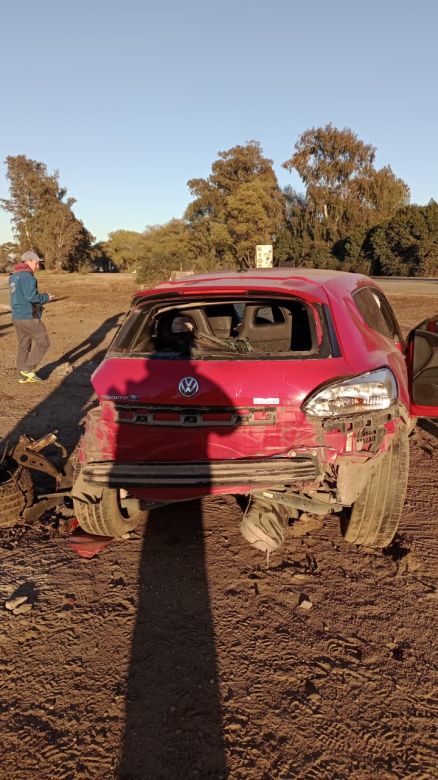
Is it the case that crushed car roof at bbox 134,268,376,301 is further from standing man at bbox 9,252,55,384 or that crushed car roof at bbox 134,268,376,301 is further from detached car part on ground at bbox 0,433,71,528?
standing man at bbox 9,252,55,384

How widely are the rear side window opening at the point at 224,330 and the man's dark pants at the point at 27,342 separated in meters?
4.65

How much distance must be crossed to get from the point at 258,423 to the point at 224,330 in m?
2.04

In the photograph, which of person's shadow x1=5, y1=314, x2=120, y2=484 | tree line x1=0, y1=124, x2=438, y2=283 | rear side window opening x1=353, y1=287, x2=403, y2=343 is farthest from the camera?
tree line x1=0, y1=124, x2=438, y2=283

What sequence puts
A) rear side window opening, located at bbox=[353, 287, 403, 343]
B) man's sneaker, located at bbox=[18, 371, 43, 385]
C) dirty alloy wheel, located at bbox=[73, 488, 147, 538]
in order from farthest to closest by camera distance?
man's sneaker, located at bbox=[18, 371, 43, 385] < rear side window opening, located at bbox=[353, 287, 403, 343] < dirty alloy wheel, located at bbox=[73, 488, 147, 538]

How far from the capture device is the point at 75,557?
3.51 m

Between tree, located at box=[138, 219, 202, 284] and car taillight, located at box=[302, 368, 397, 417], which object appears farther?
tree, located at box=[138, 219, 202, 284]

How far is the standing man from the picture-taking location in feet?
27.6

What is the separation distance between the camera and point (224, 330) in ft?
15.8

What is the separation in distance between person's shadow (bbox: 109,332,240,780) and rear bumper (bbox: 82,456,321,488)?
36 millimetres

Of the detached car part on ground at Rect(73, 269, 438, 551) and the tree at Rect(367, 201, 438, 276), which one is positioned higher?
the tree at Rect(367, 201, 438, 276)

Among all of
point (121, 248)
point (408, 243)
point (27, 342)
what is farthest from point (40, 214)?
point (27, 342)

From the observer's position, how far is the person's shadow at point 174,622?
6.66ft

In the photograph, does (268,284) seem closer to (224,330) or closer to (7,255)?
(224,330)

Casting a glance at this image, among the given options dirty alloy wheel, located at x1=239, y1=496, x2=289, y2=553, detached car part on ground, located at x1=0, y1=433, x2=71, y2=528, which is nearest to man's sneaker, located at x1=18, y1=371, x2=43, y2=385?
detached car part on ground, located at x1=0, y1=433, x2=71, y2=528
